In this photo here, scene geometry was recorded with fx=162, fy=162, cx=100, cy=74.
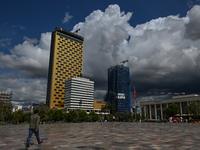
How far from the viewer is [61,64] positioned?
7067 inches

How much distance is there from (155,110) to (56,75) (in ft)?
346

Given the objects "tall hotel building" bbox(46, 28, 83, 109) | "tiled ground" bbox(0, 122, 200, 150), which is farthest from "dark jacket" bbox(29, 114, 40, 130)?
"tall hotel building" bbox(46, 28, 83, 109)

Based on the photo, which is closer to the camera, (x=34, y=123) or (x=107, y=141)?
(x=34, y=123)

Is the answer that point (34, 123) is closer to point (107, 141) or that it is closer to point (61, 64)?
point (107, 141)

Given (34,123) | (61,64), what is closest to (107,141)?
(34,123)

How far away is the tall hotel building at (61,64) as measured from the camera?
169m

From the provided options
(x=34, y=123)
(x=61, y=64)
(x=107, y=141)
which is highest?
(x=61, y=64)

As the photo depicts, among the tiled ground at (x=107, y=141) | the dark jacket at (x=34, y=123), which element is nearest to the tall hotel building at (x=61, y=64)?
the tiled ground at (x=107, y=141)

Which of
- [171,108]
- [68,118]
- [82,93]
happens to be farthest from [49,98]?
[171,108]

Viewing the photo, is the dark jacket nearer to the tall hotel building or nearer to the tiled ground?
the tiled ground

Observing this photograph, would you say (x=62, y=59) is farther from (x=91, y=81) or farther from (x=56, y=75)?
(x=91, y=81)

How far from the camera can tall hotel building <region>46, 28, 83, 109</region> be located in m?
169

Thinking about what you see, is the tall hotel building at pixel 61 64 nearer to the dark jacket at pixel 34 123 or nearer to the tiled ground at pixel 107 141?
the tiled ground at pixel 107 141

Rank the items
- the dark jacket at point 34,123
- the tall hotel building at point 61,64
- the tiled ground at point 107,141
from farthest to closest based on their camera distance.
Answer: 1. the tall hotel building at point 61,64
2. the dark jacket at point 34,123
3. the tiled ground at point 107,141
